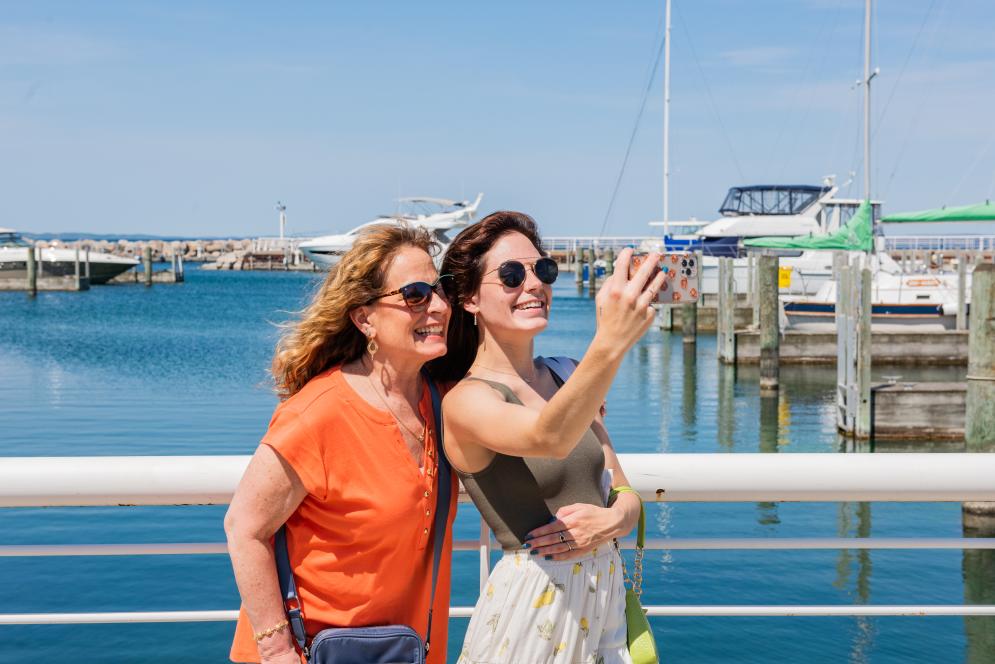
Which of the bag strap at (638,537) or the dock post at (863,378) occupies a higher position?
the bag strap at (638,537)

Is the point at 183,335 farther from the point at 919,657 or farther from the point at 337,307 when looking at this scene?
the point at 337,307

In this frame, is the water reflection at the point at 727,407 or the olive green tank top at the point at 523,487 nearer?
the olive green tank top at the point at 523,487

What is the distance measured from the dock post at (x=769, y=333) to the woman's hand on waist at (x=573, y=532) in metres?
19.3

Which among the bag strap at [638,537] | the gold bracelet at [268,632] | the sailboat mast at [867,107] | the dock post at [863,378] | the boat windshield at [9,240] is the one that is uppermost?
the sailboat mast at [867,107]

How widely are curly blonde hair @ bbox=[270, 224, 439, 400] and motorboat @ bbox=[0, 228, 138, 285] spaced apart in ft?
191

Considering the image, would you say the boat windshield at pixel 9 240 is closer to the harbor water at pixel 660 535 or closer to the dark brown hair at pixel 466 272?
the harbor water at pixel 660 535

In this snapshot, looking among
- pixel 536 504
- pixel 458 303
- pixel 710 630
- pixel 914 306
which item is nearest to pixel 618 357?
pixel 536 504

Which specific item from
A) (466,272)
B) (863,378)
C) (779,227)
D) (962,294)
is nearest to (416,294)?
(466,272)

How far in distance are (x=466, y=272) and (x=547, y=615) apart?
770 millimetres

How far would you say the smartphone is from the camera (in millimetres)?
1857

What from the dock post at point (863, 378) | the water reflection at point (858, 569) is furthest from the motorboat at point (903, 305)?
the water reflection at point (858, 569)

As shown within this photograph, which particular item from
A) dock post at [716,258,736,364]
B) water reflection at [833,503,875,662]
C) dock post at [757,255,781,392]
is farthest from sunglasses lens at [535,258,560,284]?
dock post at [716,258,736,364]

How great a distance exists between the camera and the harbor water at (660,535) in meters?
8.17

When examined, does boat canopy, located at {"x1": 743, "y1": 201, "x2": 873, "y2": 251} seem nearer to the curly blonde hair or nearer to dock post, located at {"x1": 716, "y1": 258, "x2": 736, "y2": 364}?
dock post, located at {"x1": 716, "y1": 258, "x2": 736, "y2": 364}
